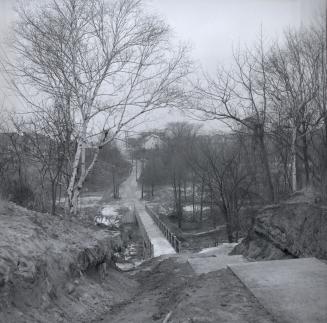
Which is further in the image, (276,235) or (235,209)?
(235,209)

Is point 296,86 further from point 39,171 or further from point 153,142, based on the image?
point 153,142

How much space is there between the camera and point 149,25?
10.9 m

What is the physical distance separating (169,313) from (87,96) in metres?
7.62

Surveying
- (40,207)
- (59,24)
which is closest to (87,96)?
(59,24)

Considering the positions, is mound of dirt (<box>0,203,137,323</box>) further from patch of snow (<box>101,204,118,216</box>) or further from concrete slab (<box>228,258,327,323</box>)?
patch of snow (<box>101,204,118,216</box>)

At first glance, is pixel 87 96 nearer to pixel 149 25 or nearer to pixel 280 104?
pixel 149 25

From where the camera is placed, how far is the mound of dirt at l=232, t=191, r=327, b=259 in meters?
7.38

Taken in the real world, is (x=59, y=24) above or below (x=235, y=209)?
above

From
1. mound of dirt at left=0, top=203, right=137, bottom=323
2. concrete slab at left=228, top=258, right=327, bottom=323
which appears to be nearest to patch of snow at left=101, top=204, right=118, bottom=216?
mound of dirt at left=0, top=203, right=137, bottom=323

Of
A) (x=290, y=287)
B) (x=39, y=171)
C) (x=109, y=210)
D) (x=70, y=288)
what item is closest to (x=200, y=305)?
(x=290, y=287)

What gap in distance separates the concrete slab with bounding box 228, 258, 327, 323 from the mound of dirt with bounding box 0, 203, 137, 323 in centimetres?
230

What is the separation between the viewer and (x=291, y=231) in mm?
8469

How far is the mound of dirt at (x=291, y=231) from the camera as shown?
24.2ft

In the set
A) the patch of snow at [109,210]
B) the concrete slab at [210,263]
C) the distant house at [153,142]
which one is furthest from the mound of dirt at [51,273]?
the patch of snow at [109,210]
